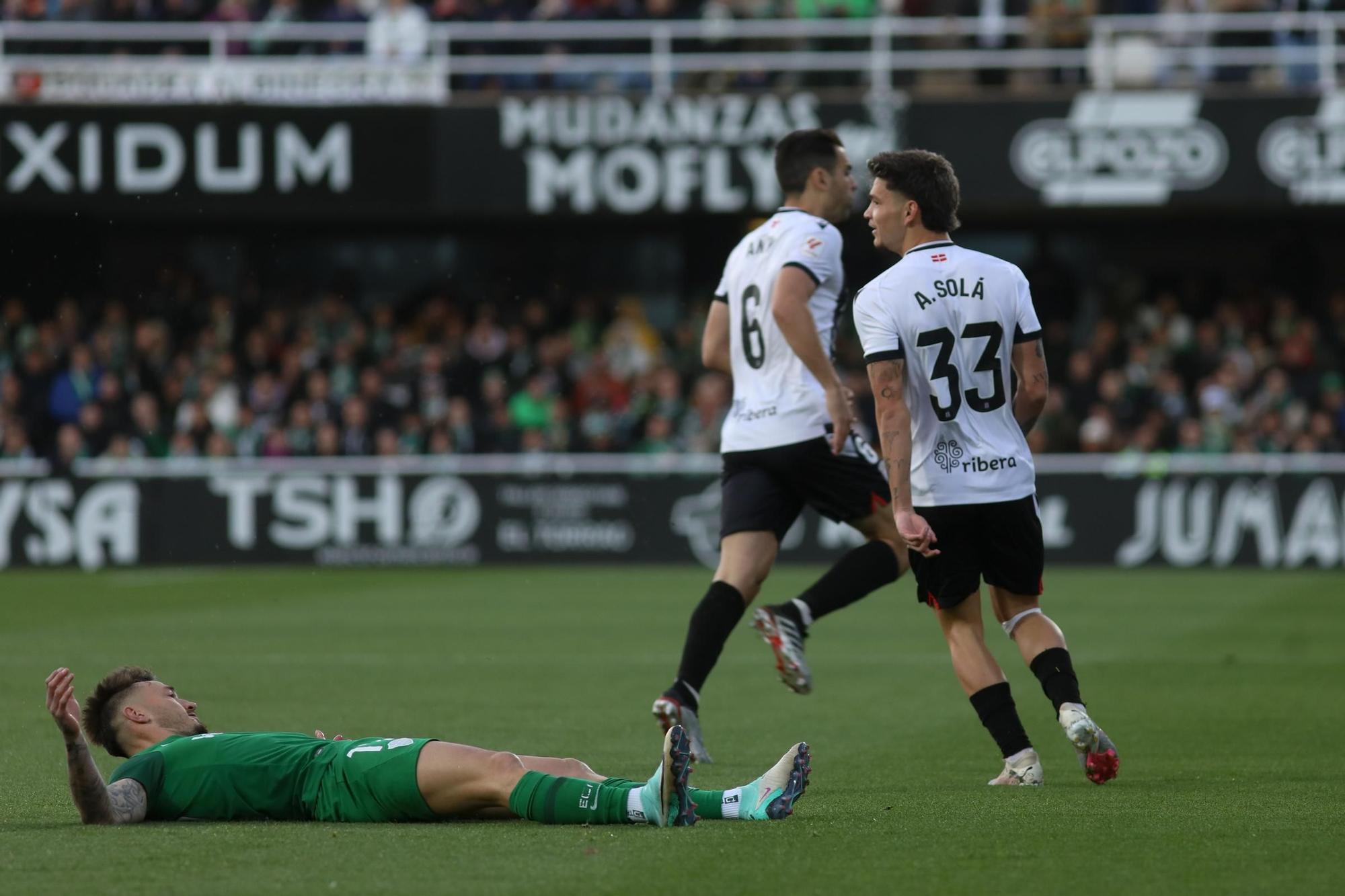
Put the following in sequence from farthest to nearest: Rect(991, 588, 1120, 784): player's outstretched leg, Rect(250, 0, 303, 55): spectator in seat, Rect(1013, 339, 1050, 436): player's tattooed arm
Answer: Rect(250, 0, 303, 55): spectator in seat, Rect(1013, 339, 1050, 436): player's tattooed arm, Rect(991, 588, 1120, 784): player's outstretched leg

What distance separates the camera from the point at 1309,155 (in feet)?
71.5

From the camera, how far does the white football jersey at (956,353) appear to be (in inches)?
254

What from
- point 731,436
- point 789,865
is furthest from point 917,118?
point 789,865

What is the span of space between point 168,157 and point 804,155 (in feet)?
53.7

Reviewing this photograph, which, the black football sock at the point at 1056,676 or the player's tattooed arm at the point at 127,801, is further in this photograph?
the black football sock at the point at 1056,676

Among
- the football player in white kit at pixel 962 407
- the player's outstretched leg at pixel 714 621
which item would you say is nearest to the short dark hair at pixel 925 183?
the football player in white kit at pixel 962 407

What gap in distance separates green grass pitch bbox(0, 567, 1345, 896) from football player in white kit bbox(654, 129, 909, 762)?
1.93 ft

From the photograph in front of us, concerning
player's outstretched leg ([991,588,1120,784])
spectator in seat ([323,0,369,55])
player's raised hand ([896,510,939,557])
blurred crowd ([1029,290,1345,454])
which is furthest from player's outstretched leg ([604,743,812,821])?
spectator in seat ([323,0,369,55])

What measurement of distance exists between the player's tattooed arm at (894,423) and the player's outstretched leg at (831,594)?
102 cm

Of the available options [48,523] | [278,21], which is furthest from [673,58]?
[48,523]

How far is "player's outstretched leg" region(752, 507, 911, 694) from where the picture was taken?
23.5 ft

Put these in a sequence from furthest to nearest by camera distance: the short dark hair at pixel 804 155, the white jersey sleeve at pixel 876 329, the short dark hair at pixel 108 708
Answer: the short dark hair at pixel 804 155 < the white jersey sleeve at pixel 876 329 < the short dark hair at pixel 108 708

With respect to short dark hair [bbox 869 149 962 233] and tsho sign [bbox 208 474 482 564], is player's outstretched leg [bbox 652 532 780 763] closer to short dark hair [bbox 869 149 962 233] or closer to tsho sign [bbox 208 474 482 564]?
short dark hair [bbox 869 149 962 233]

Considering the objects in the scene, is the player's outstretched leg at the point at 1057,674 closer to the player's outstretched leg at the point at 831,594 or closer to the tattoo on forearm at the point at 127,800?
the player's outstretched leg at the point at 831,594
